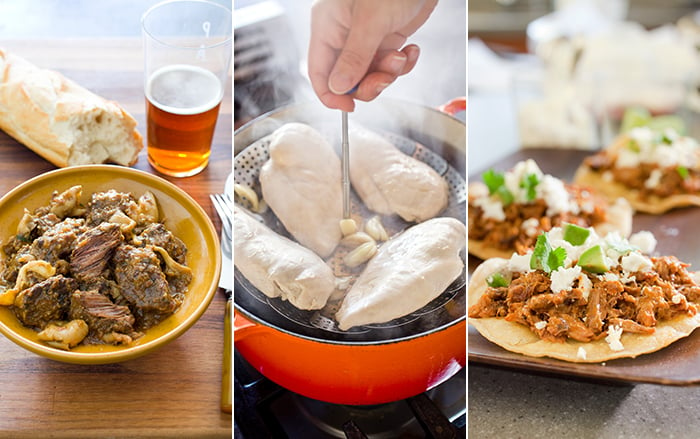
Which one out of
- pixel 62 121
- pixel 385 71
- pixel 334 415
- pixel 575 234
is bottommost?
pixel 334 415

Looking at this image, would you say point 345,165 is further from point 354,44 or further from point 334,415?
point 334,415

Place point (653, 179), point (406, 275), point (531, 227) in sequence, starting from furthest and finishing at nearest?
point (653, 179)
point (531, 227)
point (406, 275)

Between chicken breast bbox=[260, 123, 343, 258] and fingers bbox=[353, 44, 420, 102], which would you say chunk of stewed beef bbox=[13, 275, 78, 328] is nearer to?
chicken breast bbox=[260, 123, 343, 258]

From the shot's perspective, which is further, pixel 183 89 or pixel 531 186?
pixel 531 186

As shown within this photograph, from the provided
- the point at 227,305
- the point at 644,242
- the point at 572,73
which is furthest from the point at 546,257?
the point at 572,73

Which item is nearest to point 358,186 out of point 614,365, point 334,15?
point 334,15

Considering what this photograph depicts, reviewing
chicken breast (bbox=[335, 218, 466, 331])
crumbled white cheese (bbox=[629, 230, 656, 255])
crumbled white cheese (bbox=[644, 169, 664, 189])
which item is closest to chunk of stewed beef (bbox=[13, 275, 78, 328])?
chicken breast (bbox=[335, 218, 466, 331])
